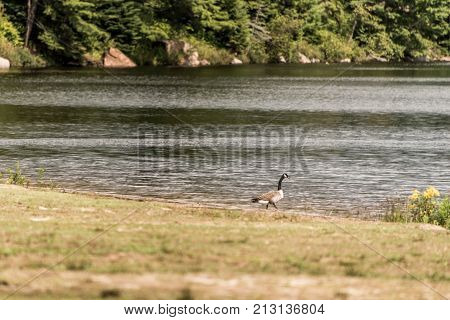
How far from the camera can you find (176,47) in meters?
126

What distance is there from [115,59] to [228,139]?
7906 cm

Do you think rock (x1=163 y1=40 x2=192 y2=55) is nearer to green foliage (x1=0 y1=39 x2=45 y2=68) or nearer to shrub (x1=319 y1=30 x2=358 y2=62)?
green foliage (x1=0 y1=39 x2=45 y2=68)

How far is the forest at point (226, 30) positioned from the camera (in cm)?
11025

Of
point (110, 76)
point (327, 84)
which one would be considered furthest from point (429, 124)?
point (110, 76)

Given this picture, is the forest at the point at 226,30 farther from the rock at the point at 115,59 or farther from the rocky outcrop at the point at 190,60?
the rocky outcrop at the point at 190,60

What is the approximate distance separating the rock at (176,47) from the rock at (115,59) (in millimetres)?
7683

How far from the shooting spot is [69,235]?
47.4ft

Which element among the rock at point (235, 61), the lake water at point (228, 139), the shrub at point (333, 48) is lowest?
the lake water at point (228, 139)

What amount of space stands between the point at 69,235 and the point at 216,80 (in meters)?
78.5

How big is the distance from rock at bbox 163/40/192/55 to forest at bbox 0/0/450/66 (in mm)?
561

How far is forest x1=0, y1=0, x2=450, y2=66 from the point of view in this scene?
11025cm

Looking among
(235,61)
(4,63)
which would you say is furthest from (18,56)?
(235,61)

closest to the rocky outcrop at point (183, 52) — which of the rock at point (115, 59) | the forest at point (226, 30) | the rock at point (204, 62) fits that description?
the forest at point (226, 30)

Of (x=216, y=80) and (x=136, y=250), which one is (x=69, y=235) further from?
(x=216, y=80)
